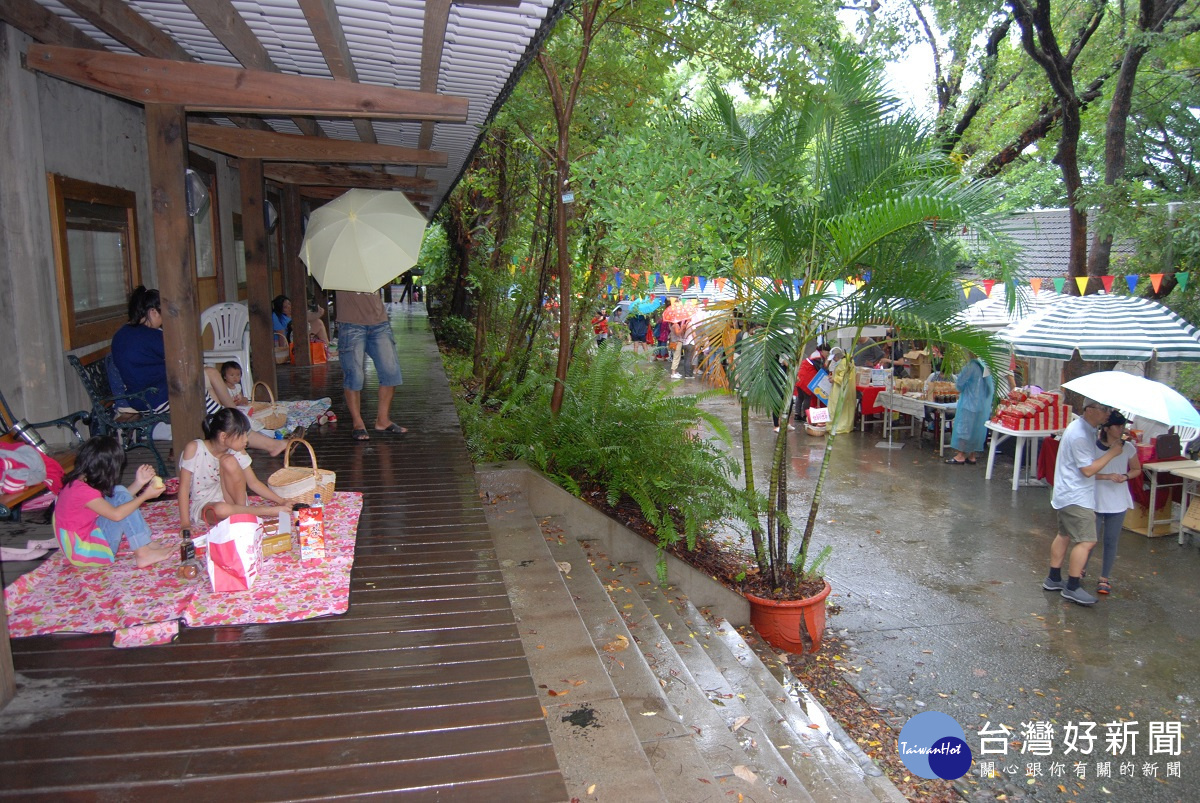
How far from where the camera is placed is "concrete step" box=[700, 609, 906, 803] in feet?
13.7

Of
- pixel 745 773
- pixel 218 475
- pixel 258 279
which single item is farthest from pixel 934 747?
pixel 258 279

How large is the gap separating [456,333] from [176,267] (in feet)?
39.8

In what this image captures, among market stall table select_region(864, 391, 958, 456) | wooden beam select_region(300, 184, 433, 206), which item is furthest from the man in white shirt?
wooden beam select_region(300, 184, 433, 206)

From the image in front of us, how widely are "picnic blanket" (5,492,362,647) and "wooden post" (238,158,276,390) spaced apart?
4368 millimetres

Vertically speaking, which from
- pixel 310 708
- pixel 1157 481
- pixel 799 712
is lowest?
pixel 799 712

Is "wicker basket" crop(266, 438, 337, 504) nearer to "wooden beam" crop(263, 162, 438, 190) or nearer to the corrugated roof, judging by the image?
the corrugated roof

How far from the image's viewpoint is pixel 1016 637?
5969 millimetres

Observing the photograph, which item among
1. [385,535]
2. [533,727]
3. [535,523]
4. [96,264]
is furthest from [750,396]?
[96,264]

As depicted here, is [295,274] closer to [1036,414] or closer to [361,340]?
[361,340]

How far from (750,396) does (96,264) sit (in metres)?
5.07

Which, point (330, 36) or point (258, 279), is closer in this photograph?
point (330, 36)

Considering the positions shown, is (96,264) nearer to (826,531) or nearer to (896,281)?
(896,281)

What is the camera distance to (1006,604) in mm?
6559

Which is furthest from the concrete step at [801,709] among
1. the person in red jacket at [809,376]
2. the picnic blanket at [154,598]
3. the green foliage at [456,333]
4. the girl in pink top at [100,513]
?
the green foliage at [456,333]
